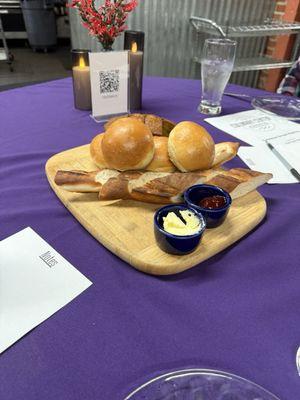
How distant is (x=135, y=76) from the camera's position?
A: 101 centimetres

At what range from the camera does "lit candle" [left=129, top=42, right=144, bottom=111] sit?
0.97 meters

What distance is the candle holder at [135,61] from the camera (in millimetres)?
975

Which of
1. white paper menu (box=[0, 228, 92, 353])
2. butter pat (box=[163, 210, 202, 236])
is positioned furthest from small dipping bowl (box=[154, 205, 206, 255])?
white paper menu (box=[0, 228, 92, 353])

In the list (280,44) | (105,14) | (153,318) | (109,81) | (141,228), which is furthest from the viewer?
(280,44)

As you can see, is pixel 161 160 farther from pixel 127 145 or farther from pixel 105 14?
pixel 105 14

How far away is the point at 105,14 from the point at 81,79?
0.20 m

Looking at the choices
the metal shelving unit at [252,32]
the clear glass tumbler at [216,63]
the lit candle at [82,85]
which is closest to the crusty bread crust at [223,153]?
the clear glass tumbler at [216,63]

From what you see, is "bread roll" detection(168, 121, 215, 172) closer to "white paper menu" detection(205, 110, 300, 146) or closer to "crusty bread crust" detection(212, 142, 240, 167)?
"crusty bread crust" detection(212, 142, 240, 167)

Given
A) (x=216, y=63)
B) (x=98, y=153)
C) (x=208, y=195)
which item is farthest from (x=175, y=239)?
(x=216, y=63)

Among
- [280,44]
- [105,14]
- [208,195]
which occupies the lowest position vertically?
[280,44]

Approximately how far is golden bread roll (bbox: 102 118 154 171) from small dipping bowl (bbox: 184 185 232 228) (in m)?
0.11

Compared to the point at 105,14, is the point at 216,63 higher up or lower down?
lower down

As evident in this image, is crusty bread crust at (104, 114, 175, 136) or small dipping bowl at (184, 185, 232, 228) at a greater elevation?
crusty bread crust at (104, 114, 175, 136)

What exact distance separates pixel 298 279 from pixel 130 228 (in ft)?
0.89
